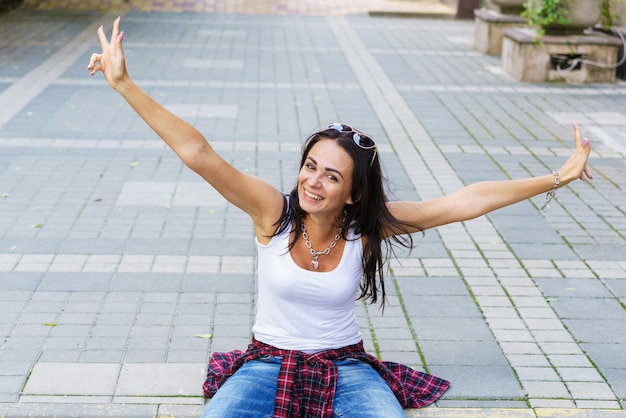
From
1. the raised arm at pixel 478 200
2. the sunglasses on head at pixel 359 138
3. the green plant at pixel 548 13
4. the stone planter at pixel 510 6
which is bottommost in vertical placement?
the stone planter at pixel 510 6

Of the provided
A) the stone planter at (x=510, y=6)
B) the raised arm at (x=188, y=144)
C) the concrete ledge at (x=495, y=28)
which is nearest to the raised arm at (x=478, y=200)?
the raised arm at (x=188, y=144)

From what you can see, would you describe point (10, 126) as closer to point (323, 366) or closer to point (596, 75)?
point (323, 366)

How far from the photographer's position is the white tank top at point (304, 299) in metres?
3.62

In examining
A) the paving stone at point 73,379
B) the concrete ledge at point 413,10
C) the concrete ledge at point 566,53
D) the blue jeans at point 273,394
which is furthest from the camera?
the concrete ledge at point 413,10

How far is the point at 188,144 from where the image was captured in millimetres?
3385

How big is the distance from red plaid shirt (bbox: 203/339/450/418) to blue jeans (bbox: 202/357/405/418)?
0.03m

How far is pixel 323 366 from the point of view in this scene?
3648mm

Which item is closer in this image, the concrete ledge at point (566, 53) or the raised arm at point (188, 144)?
the raised arm at point (188, 144)

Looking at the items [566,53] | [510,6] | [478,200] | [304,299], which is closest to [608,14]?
[566,53]

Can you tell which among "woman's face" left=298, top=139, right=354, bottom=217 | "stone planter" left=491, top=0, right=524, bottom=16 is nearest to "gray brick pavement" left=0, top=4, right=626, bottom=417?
"woman's face" left=298, top=139, right=354, bottom=217

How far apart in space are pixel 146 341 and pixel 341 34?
528 inches

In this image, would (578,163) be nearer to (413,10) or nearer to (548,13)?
(548,13)

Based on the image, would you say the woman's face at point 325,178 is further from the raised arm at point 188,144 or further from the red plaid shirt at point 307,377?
the red plaid shirt at point 307,377

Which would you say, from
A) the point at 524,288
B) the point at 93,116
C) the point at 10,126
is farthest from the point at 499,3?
the point at 524,288
